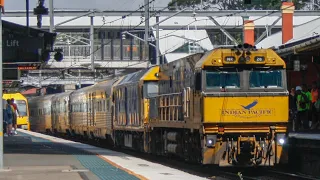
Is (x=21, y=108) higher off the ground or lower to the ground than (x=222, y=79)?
lower

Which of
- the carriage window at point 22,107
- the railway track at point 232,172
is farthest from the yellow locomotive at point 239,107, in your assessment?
the carriage window at point 22,107

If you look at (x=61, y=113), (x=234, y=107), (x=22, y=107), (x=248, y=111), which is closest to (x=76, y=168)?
(x=234, y=107)

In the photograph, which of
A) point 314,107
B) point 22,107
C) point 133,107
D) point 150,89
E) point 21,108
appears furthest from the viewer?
point 22,107

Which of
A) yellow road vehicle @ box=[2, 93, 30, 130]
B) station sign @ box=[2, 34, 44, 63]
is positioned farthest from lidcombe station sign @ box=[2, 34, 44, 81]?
yellow road vehicle @ box=[2, 93, 30, 130]

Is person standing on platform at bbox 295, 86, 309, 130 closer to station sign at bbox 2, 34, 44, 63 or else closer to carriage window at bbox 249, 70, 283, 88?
carriage window at bbox 249, 70, 283, 88

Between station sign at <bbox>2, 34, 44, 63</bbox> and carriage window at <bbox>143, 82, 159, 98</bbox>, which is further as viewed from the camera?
carriage window at <bbox>143, 82, 159, 98</bbox>

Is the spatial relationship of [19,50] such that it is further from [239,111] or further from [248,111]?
[248,111]

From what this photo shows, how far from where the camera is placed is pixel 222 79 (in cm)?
2083

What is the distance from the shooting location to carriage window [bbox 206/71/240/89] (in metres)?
20.7

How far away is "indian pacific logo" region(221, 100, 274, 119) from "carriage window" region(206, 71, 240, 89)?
64 cm

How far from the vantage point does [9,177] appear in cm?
1695

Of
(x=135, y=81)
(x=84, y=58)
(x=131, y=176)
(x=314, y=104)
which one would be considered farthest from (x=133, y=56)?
(x=131, y=176)

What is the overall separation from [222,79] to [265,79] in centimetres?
115

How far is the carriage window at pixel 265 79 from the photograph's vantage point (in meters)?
20.9
